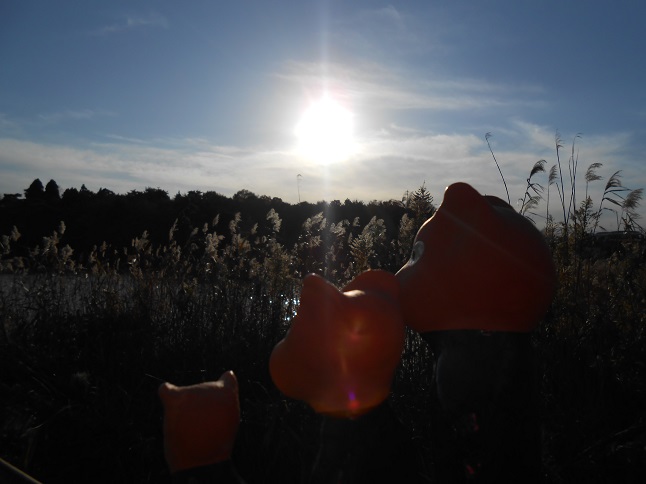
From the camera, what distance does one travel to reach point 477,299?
1750mm

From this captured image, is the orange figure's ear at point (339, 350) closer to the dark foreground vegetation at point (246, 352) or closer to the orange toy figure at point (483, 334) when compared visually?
the orange toy figure at point (483, 334)

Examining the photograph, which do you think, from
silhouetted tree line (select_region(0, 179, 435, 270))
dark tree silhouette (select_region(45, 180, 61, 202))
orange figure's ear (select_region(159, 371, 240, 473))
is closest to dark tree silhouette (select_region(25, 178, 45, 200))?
dark tree silhouette (select_region(45, 180, 61, 202))

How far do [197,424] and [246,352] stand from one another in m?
2.41

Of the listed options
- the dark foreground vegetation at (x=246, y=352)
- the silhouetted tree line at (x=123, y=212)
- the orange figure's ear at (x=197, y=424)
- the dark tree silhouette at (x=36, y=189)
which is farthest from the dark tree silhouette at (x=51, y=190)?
the orange figure's ear at (x=197, y=424)

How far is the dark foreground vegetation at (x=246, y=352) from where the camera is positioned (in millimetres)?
3020

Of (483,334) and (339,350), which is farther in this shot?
(483,334)

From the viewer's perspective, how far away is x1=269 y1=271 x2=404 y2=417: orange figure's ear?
1.60m

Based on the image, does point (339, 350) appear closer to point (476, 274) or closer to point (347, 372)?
point (347, 372)

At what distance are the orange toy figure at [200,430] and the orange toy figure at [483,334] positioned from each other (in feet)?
2.00

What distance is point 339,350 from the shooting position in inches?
62.7

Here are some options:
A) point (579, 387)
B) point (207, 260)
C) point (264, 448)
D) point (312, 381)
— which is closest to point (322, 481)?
point (312, 381)

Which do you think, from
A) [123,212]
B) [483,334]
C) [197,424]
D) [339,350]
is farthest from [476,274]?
[123,212]

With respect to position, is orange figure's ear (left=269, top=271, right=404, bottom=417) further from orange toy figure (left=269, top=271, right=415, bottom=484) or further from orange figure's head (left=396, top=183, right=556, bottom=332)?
orange figure's head (left=396, top=183, right=556, bottom=332)

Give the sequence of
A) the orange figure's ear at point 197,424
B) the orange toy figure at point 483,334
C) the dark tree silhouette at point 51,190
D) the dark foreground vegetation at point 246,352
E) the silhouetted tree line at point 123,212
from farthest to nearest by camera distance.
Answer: the dark tree silhouette at point 51,190 → the silhouetted tree line at point 123,212 → the dark foreground vegetation at point 246,352 → the orange toy figure at point 483,334 → the orange figure's ear at point 197,424
